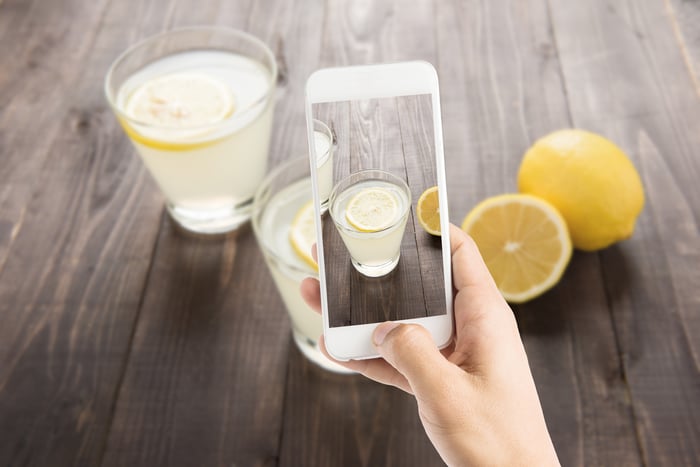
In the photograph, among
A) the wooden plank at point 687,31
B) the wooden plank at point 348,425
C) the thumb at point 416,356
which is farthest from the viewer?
the wooden plank at point 687,31

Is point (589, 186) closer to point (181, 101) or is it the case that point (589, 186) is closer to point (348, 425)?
point (348, 425)

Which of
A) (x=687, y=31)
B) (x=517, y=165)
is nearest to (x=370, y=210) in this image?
(x=517, y=165)

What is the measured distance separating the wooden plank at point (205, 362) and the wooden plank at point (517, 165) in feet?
0.98

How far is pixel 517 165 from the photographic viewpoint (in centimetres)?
98

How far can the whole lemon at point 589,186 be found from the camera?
0.82 metres

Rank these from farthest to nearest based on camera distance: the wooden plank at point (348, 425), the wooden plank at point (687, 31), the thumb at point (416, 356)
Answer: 1. the wooden plank at point (687, 31)
2. the wooden plank at point (348, 425)
3. the thumb at point (416, 356)

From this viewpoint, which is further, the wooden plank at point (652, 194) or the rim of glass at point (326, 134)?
the wooden plank at point (652, 194)

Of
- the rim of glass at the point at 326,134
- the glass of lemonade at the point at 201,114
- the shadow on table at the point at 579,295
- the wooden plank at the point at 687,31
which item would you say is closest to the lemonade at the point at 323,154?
the rim of glass at the point at 326,134

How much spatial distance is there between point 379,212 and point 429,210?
4cm

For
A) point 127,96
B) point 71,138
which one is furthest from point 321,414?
point 71,138

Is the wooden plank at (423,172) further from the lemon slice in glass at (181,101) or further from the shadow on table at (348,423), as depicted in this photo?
the lemon slice in glass at (181,101)

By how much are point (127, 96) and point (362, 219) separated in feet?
1.45

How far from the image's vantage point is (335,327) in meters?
0.60

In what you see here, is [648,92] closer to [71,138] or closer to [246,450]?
[246,450]
